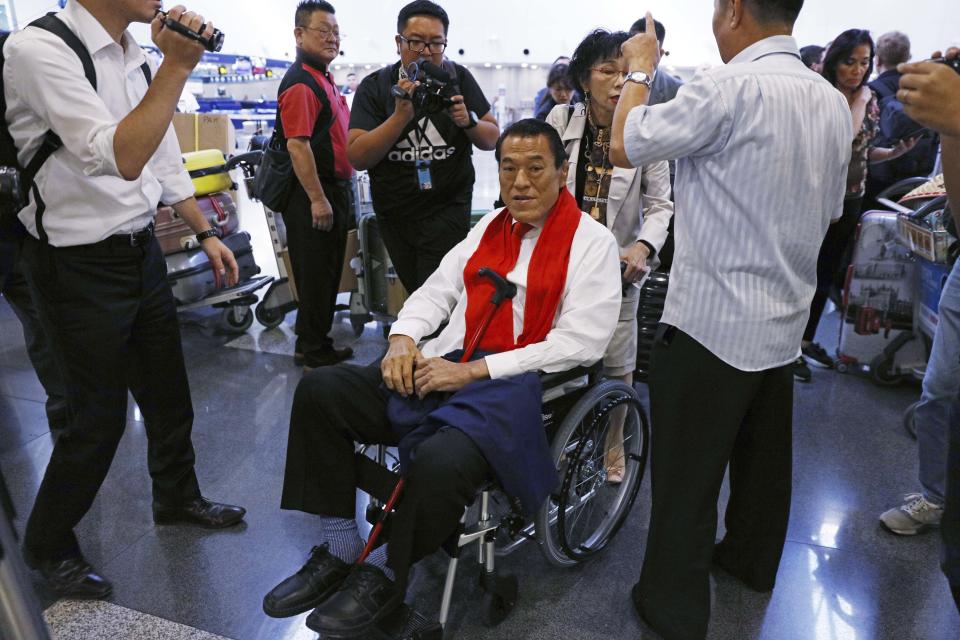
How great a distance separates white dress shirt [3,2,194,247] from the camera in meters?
1.47

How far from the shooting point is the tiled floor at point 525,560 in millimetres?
1785

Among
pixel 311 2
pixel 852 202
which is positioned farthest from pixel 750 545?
pixel 311 2

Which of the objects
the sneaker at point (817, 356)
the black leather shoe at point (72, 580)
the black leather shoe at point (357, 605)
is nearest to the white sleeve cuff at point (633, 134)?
the black leather shoe at point (357, 605)

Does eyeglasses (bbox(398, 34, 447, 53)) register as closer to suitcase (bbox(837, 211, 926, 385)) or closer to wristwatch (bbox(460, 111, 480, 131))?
wristwatch (bbox(460, 111, 480, 131))

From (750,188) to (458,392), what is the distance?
79 cm

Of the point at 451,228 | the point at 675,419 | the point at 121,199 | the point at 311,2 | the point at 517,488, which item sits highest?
the point at 311,2

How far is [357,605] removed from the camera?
5.07 feet

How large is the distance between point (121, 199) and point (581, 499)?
4.75ft

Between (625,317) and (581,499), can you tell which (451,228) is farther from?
(581,499)

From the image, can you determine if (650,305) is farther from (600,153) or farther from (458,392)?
(458,392)

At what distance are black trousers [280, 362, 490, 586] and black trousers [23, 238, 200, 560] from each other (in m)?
0.51

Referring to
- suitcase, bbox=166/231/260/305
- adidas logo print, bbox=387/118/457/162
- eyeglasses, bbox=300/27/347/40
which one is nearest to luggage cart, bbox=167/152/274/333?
suitcase, bbox=166/231/260/305

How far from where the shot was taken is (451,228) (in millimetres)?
2885

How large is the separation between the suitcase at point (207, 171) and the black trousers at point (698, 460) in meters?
2.88
